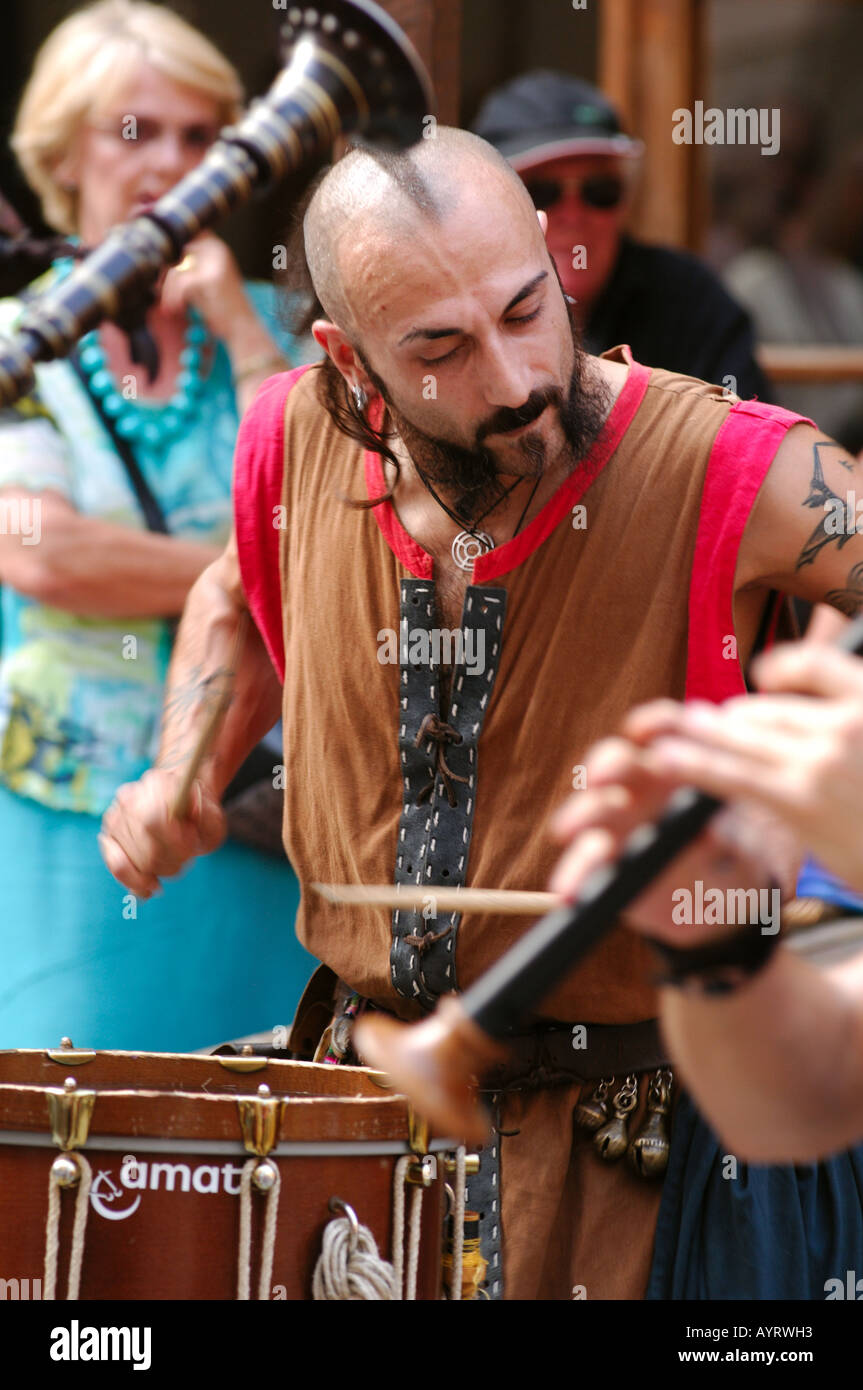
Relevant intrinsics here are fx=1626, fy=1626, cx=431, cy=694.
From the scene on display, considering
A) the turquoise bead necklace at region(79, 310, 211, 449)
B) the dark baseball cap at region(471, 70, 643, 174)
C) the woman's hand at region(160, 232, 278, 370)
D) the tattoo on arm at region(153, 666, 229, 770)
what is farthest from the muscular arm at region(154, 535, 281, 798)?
the dark baseball cap at region(471, 70, 643, 174)

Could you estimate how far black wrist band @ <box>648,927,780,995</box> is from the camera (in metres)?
1.32

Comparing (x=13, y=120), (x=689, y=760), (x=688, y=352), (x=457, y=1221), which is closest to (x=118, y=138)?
(x=13, y=120)

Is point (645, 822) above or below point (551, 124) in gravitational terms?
below

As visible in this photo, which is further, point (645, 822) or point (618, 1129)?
point (618, 1129)

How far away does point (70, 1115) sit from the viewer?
1.92 metres

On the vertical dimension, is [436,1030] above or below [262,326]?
below

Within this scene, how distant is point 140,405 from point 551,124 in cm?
109

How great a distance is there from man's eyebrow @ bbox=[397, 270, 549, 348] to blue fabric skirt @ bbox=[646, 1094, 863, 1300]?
43.9 inches

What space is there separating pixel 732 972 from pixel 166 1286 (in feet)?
3.17

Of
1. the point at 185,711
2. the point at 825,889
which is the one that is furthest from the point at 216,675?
the point at 825,889

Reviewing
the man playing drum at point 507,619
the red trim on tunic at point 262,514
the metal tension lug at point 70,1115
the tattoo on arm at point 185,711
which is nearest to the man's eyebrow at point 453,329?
the man playing drum at point 507,619

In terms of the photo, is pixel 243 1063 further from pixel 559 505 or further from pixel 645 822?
pixel 645 822
